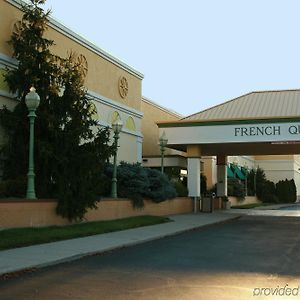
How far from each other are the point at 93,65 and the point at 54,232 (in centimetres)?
1570

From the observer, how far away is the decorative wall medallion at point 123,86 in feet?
113

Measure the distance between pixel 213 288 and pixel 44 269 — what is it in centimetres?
381

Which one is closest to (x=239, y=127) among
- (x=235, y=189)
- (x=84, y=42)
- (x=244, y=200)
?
(x=84, y=42)

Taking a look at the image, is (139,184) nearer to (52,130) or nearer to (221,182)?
(52,130)

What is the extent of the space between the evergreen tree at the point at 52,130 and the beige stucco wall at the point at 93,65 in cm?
41

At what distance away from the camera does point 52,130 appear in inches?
790

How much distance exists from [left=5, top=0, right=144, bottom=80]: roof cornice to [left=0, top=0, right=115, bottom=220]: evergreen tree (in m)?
2.37

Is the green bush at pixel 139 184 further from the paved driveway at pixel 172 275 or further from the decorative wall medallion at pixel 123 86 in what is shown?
the paved driveway at pixel 172 275

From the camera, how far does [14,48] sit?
2216 centimetres

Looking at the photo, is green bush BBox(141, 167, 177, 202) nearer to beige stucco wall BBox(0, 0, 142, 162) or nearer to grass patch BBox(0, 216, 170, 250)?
beige stucco wall BBox(0, 0, 142, 162)

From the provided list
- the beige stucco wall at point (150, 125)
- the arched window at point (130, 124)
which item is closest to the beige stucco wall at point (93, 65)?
the arched window at point (130, 124)

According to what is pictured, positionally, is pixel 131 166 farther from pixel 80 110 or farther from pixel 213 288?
pixel 213 288

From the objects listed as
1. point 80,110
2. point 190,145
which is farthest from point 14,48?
point 190,145

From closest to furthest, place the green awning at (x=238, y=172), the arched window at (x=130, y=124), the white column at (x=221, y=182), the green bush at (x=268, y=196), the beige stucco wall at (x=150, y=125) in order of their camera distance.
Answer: the arched window at (x=130, y=124) → the white column at (x=221, y=182) → the beige stucco wall at (x=150, y=125) → the green awning at (x=238, y=172) → the green bush at (x=268, y=196)
